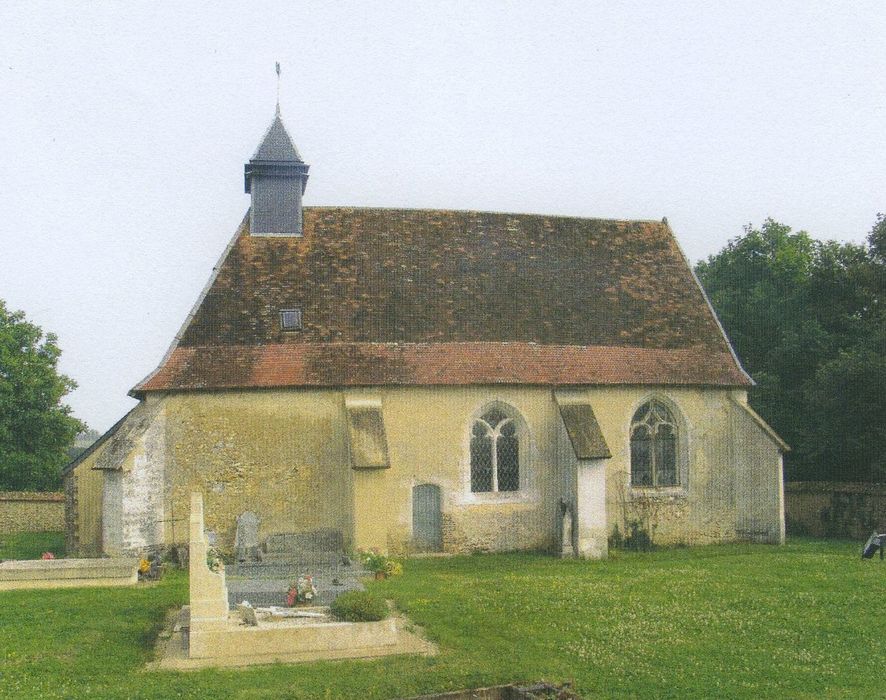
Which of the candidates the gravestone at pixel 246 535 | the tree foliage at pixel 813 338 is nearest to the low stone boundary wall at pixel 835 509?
the tree foliage at pixel 813 338

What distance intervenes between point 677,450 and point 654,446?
0.80 m

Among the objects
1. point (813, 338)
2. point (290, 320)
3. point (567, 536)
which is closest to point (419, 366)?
point (290, 320)

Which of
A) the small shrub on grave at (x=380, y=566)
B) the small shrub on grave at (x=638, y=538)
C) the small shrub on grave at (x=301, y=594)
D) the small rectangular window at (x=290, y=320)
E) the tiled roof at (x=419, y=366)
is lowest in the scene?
the small shrub on grave at (x=638, y=538)

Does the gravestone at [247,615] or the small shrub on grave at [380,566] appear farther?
the small shrub on grave at [380,566]

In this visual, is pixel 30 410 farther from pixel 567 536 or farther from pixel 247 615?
pixel 247 615

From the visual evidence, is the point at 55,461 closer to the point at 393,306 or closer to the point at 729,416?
the point at 393,306

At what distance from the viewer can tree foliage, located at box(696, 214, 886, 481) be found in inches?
1212

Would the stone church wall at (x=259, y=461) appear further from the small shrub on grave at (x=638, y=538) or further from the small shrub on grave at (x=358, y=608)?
the small shrub on grave at (x=358, y=608)

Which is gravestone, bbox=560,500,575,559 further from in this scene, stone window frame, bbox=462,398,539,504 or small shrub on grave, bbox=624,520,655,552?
small shrub on grave, bbox=624,520,655,552

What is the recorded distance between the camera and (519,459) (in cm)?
2588

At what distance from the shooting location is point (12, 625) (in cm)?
1538

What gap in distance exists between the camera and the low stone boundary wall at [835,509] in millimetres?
28031

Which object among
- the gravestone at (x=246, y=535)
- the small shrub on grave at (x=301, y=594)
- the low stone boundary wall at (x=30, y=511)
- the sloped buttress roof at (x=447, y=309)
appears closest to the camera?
the small shrub on grave at (x=301, y=594)

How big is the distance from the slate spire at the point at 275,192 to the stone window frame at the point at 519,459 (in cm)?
814
